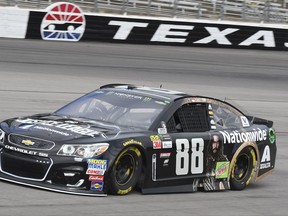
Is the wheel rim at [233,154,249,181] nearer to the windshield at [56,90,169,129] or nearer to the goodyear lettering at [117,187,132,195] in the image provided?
the windshield at [56,90,169,129]

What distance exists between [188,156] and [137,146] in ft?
3.02

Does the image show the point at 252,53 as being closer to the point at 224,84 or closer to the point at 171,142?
the point at 224,84

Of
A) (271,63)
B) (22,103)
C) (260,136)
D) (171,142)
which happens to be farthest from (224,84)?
(171,142)

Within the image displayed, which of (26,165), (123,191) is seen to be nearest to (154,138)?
(123,191)

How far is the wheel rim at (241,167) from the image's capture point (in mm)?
10047

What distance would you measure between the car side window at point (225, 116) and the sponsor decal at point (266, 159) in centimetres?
60

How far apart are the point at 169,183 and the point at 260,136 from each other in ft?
6.57

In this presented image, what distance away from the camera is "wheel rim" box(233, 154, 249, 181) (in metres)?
10.0

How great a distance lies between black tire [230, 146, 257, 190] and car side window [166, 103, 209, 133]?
77cm

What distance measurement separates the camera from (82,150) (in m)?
8.09

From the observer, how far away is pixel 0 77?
1905 cm

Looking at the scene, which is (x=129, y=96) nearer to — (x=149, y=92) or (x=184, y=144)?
(x=149, y=92)

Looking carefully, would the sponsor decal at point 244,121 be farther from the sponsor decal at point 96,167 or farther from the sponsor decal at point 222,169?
the sponsor decal at point 96,167

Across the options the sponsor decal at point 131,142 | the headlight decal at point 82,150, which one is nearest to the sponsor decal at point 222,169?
the sponsor decal at point 131,142
